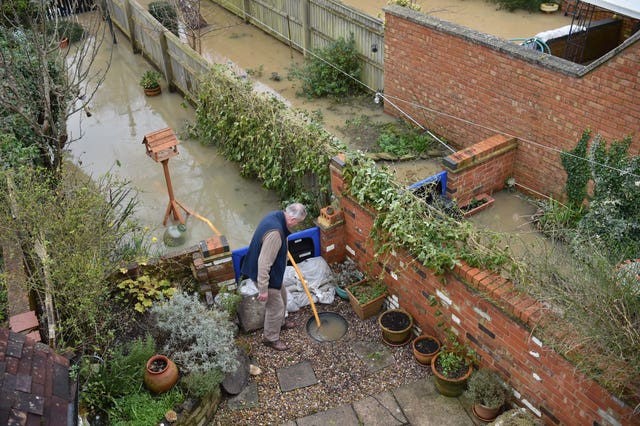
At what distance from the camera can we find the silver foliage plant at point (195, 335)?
17.7ft

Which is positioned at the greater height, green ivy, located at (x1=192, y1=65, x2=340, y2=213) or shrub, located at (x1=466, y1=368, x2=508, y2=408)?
green ivy, located at (x1=192, y1=65, x2=340, y2=213)

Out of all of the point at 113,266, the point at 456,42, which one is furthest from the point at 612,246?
the point at 113,266

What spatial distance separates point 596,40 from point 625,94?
4.19 m

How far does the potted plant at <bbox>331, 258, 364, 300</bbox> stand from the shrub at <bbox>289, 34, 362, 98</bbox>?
4987mm

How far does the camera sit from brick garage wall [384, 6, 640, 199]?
717 centimetres

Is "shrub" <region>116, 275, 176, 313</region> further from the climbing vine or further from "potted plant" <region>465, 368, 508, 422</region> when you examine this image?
"potted plant" <region>465, 368, 508, 422</region>

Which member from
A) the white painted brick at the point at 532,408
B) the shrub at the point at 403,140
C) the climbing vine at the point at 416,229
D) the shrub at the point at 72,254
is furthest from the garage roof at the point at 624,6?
the shrub at the point at 72,254

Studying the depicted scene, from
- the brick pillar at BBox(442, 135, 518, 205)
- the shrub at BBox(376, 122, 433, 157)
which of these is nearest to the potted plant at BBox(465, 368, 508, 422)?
the brick pillar at BBox(442, 135, 518, 205)

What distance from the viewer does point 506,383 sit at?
5.23 m

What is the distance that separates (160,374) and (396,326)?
244 cm

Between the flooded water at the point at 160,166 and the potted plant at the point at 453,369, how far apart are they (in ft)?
11.5

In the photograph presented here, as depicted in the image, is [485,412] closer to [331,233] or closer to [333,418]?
[333,418]

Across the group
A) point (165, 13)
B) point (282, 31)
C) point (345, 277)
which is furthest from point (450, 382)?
point (165, 13)

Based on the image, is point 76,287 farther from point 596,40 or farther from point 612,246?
point 596,40
